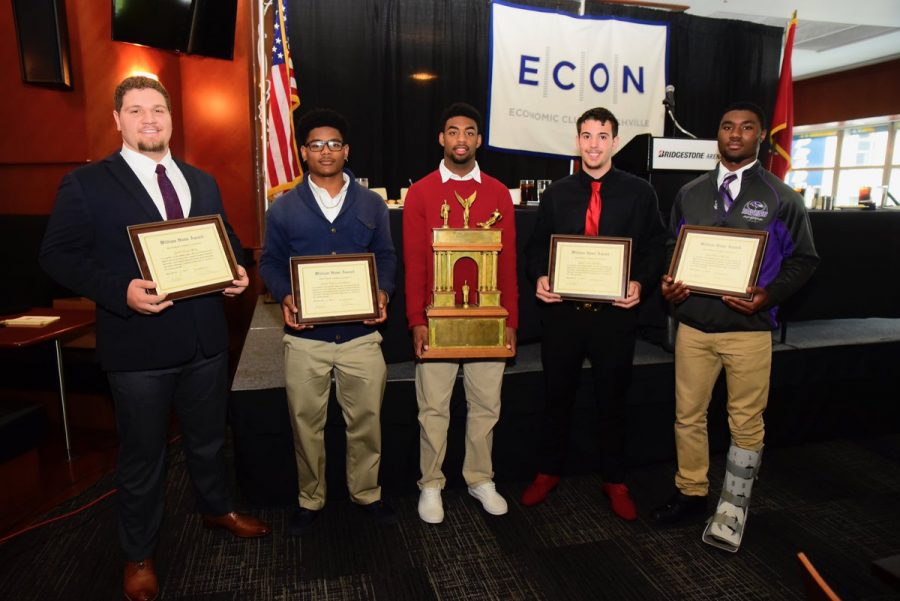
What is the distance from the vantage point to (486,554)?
2262 mm

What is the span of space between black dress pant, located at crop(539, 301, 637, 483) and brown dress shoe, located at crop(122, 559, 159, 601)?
1631 millimetres

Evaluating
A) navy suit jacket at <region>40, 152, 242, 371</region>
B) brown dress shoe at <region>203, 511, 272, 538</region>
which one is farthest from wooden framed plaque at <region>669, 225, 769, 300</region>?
brown dress shoe at <region>203, 511, 272, 538</region>

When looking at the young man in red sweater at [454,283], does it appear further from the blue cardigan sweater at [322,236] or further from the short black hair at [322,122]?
the short black hair at [322,122]

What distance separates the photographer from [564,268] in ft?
7.38

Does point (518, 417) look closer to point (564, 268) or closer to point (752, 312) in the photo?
point (564, 268)

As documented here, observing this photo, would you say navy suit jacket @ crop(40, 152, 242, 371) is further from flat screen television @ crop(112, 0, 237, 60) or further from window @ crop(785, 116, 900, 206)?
window @ crop(785, 116, 900, 206)

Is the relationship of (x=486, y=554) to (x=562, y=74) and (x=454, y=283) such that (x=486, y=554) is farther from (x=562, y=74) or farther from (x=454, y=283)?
(x=562, y=74)

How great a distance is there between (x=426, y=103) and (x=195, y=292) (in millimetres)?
3632

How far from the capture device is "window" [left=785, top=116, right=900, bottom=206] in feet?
33.9

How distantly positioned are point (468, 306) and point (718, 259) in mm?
961

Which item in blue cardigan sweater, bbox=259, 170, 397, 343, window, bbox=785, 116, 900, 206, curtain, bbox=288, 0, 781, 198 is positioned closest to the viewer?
blue cardigan sweater, bbox=259, 170, 397, 343

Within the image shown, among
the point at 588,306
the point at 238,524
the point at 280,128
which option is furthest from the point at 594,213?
the point at 280,128

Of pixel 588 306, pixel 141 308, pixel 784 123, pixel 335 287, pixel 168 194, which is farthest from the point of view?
pixel 784 123

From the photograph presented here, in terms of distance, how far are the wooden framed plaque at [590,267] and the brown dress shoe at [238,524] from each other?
5.14 ft
